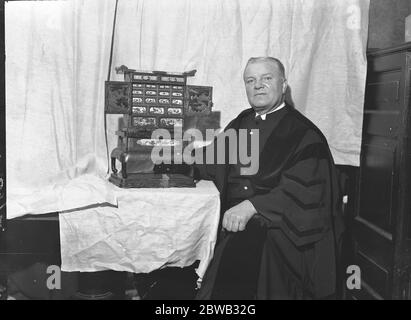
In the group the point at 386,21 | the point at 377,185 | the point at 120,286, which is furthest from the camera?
the point at 386,21

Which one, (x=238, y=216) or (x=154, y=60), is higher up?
(x=154, y=60)

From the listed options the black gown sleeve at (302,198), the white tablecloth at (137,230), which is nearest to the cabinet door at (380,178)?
the black gown sleeve at (302,198)

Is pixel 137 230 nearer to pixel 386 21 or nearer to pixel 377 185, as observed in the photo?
pixel 377 185

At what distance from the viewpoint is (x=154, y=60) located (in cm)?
253

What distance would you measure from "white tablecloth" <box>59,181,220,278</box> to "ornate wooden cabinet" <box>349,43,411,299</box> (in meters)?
0.96

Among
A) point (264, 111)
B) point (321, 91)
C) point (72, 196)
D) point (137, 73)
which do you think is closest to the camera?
point (72, 196)

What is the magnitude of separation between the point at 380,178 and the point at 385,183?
62 millimetres

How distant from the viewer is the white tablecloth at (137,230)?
204 centimetres

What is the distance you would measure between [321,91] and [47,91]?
5.40 feet

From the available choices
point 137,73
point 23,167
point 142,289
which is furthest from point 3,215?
point 137,73

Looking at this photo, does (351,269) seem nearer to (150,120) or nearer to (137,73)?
(150,120)

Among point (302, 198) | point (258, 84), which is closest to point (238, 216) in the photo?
point (302, 198)

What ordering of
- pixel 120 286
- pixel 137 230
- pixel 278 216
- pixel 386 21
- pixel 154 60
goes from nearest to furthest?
1. pixel 137 230
2. pixel 278 216
3. pixel 120 286
4. pixel 154 60
5. pixel 386 21

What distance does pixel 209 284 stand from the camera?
2.17m
